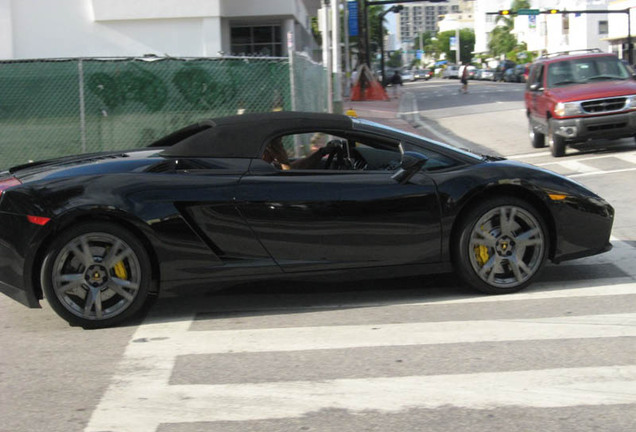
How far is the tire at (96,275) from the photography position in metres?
5.42

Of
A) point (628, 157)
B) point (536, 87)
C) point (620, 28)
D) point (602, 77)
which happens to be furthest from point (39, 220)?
point (620, 28)

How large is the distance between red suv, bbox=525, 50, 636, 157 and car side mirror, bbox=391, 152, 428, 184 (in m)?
10.2

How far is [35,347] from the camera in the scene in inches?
205

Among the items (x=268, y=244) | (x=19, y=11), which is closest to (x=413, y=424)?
(x=268, y=244)

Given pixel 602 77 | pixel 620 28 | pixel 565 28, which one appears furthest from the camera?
pixel 565 28

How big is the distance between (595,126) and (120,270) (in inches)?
463

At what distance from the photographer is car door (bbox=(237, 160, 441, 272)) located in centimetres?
566

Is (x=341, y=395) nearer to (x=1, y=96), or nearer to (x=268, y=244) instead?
(x=268, y=244)

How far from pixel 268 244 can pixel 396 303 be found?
3.45 feet

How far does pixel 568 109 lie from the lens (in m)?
15.3

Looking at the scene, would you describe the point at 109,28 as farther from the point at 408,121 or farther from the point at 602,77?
the point at 602,77

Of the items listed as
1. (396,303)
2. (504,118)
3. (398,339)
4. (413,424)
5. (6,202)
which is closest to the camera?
(413,424)

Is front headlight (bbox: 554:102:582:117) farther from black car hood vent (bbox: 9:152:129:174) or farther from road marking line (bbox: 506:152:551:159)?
black car hood vent (bbox: 9:152:129:174)

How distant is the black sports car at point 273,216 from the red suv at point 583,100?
944 centimetres
